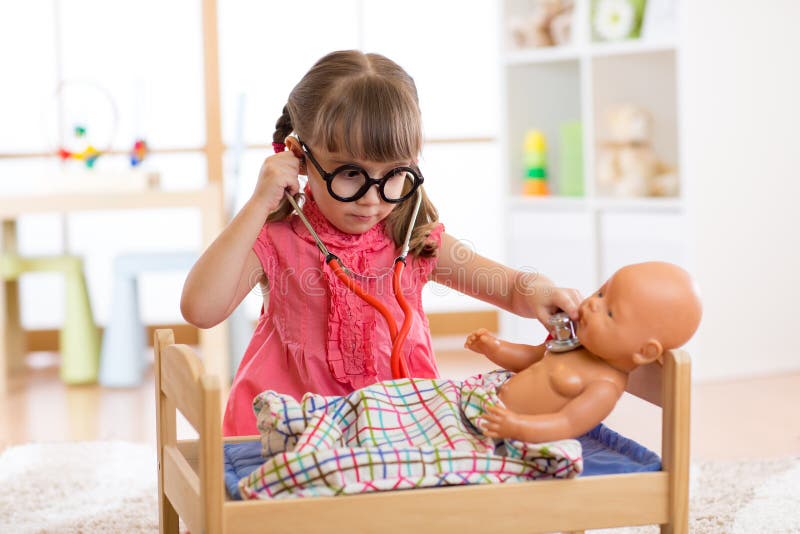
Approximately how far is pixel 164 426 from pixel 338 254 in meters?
0.35

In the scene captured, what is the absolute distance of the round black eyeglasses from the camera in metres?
1.24

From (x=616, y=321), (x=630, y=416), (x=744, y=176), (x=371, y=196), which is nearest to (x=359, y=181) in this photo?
(x=371, y=196)

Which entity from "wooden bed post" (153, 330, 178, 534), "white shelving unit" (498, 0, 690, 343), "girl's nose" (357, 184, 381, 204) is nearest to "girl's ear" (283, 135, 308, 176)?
"girl's nose" (357, 184, 381, 204)

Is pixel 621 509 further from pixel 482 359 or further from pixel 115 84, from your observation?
pixel 115 84

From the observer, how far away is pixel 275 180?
4.15 ft

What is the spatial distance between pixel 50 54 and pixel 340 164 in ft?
8.31

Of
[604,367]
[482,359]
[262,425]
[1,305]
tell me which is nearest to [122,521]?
[262,425]

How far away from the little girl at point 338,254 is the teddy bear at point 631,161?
1522mm

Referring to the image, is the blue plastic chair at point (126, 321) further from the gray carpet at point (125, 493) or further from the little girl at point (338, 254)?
the little girl at point (338, 254)

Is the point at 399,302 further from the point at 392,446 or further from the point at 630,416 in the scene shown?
the point at 630,416

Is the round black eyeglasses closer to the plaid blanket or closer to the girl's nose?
the girl's nose

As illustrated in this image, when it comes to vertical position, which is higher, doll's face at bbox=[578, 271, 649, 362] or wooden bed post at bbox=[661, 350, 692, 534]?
doll's face at bbox=[578, 271, 649, 362]

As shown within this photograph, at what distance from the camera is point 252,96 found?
351 cm

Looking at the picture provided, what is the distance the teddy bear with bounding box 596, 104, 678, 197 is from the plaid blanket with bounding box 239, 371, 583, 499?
1819 millimetres
